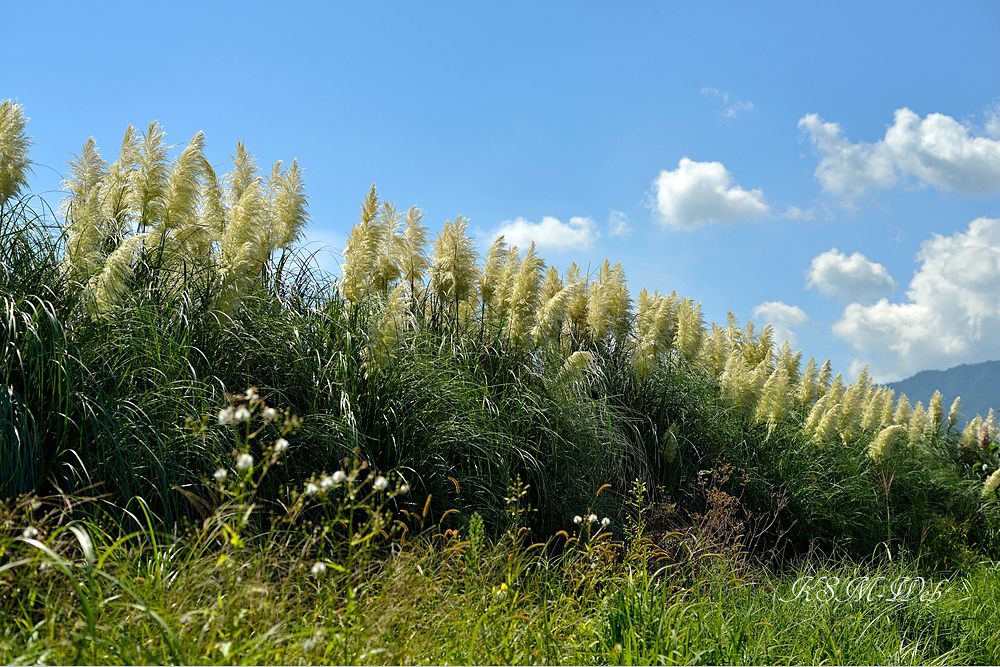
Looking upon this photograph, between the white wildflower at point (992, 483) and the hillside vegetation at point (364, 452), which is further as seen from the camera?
the white wildflower at point (992, 483)

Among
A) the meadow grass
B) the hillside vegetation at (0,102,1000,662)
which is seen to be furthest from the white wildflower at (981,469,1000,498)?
the meadow grass

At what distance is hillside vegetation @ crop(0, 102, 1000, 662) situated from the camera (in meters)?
2.63

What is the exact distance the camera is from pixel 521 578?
3854mm

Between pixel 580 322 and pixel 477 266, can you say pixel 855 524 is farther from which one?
pixel 477 266

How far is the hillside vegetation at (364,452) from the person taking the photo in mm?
2629

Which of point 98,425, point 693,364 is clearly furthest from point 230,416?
point 693,364

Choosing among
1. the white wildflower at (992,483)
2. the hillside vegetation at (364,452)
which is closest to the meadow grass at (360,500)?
the hillside vegetation at (364,452)

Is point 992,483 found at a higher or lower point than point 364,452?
lower

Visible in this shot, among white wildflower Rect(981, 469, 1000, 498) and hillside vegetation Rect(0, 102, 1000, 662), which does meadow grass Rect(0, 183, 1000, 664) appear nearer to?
hillside vegetation Rect(0, 102, 1000, 662)

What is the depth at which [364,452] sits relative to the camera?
4090 mm

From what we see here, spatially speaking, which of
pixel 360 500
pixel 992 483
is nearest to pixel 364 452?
pixel 360 500

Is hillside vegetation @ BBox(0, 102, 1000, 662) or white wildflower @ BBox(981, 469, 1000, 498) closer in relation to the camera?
hillside vegetation @ BBox(0, 102, 1000, 662)

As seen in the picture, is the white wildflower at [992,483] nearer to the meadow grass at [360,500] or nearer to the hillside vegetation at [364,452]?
the hillside vegetation at [364,452]

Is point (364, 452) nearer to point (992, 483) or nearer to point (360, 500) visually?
point (360, 500)
